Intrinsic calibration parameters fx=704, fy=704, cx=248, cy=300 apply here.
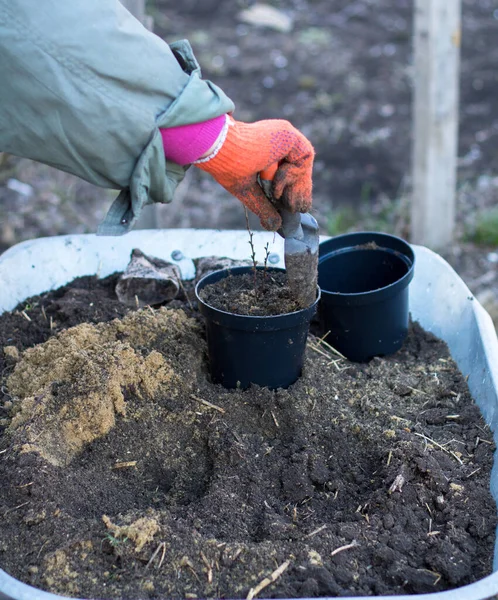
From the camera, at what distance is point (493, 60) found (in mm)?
6465

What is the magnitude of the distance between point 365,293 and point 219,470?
801mm

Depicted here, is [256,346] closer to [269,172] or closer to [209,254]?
[269,172]

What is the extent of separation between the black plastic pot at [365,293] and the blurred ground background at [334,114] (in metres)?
1.13

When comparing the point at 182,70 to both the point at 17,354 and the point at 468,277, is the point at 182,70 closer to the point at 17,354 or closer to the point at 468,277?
the point at 17,354

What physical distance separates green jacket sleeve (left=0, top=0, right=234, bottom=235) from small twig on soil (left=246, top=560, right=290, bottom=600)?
0.87 m

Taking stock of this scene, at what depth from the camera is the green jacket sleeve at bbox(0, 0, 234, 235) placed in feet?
4.91

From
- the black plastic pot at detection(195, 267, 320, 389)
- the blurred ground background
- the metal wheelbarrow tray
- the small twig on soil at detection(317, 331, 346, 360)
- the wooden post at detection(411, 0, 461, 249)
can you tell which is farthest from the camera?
the blurred ground background

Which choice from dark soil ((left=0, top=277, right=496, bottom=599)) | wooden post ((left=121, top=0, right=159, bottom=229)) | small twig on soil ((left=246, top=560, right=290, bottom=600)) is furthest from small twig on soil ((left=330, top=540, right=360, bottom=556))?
wooden post ((left=121, top=0, right=159, bottom=229))

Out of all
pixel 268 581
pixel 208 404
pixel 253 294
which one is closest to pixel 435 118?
pixel 253 294

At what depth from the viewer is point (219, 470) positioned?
1.91 meters

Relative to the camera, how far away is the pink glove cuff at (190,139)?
1.66m

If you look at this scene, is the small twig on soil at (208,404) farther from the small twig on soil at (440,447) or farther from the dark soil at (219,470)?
the small twig on soil at (440,447)

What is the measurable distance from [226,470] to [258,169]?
814mm

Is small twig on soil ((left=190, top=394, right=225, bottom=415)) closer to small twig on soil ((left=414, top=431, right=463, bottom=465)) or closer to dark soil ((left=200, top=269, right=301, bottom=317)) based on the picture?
dark soil ((left=200, top=269, right=301, bottom=317))
